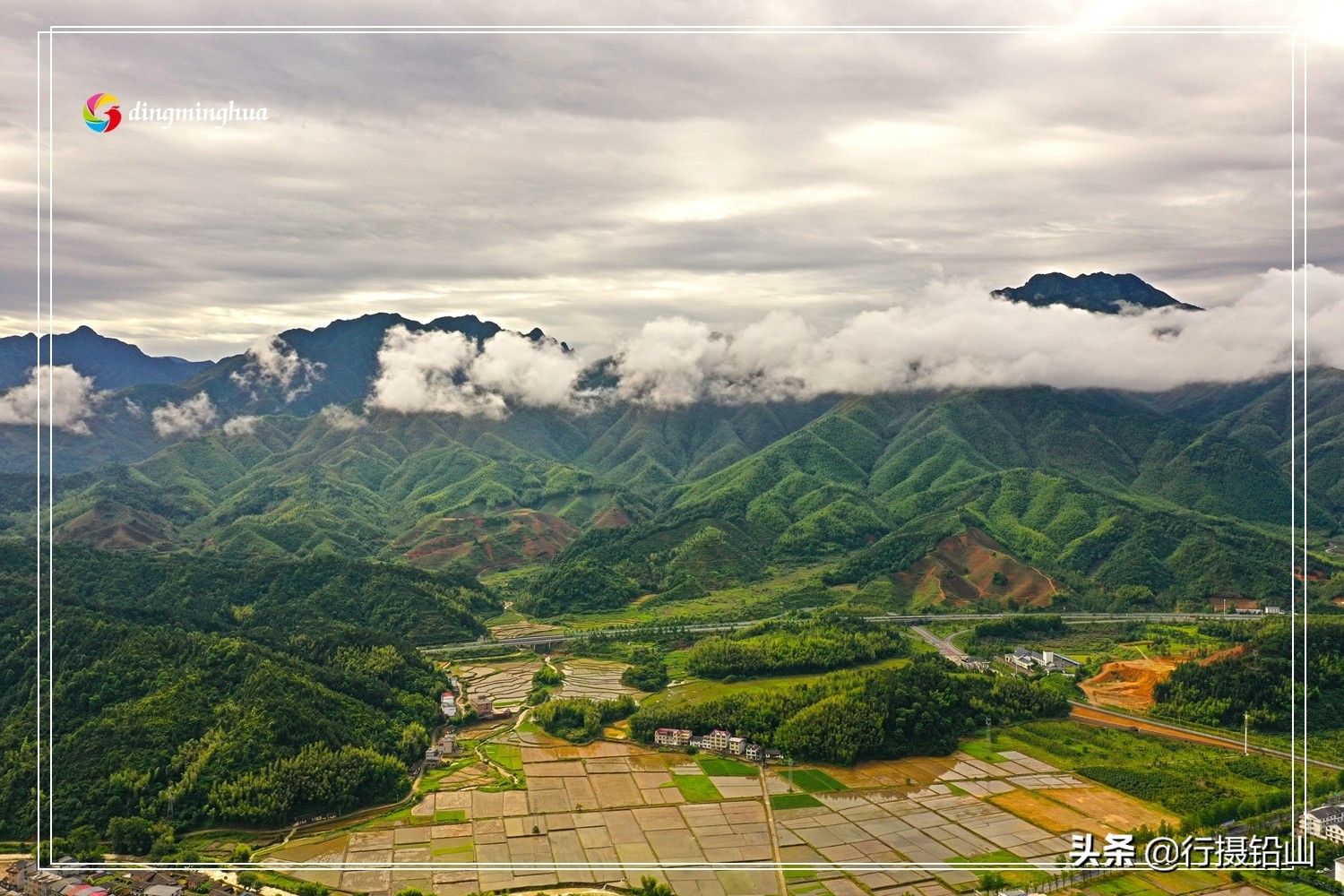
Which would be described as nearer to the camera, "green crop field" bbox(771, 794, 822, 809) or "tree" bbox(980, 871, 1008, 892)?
"tree" bbox(980, 871, 1008, 892)

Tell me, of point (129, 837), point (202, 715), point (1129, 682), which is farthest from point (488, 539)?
point (129, 837)

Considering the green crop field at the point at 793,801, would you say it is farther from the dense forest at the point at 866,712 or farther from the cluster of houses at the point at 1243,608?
the cluster of houses at the point at 1243,608

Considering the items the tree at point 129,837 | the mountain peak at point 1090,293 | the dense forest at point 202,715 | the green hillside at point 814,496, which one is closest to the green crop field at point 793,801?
Answer: the dense forest at point 202,715

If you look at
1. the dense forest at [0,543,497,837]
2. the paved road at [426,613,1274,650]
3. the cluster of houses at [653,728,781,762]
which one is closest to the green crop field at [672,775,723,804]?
the cluster of houses at [653,728,781,762]

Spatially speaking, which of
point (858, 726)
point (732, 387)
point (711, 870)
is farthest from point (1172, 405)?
point (711, 870)

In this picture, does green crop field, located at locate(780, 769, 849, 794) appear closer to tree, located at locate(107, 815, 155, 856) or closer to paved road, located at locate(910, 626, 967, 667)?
paved road, located at locate(910, 626, 967, 667)

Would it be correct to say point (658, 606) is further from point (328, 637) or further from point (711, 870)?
point (711, 870)
